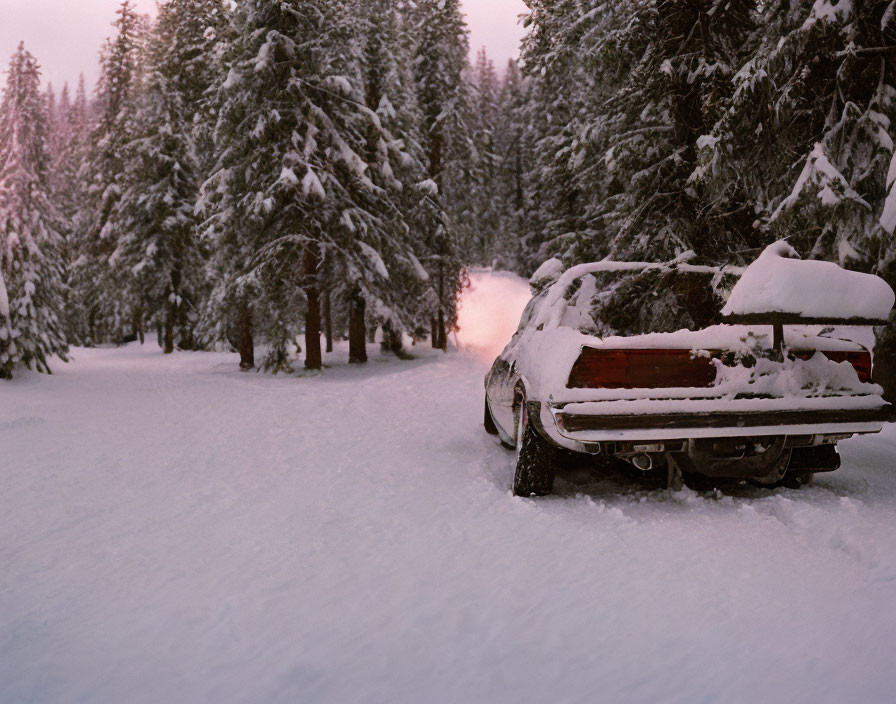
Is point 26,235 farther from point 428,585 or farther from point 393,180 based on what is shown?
point 428,585

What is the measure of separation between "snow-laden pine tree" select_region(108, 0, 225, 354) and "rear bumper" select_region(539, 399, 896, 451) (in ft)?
87.9

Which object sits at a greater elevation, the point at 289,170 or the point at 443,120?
the point at 443,120

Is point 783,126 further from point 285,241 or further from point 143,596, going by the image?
point 285,241

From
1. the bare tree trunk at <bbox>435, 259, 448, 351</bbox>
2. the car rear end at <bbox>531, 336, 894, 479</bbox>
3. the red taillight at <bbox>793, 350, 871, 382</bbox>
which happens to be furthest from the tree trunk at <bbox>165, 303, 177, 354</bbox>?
the red taillight at <bbox>793, 350, 871, 382</bbox>

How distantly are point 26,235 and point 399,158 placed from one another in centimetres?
1212

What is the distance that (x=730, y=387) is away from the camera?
468 cm

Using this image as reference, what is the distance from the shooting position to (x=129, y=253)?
97.3 feet

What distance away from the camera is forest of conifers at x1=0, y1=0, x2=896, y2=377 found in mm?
8359

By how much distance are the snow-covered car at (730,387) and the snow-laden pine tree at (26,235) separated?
15.3 m

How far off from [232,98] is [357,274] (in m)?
6.08

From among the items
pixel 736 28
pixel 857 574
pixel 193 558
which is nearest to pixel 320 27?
pixel 736 28

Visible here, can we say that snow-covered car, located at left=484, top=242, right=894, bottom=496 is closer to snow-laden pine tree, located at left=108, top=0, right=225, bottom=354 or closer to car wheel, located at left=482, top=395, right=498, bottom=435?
car wheel, located at left=482, top=395, right=498, bottom=435

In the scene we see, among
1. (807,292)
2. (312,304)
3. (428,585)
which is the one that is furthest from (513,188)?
(428,585)

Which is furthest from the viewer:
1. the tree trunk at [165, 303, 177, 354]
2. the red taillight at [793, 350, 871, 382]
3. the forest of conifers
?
the tree trunk at [165, 303, 177, 354]
